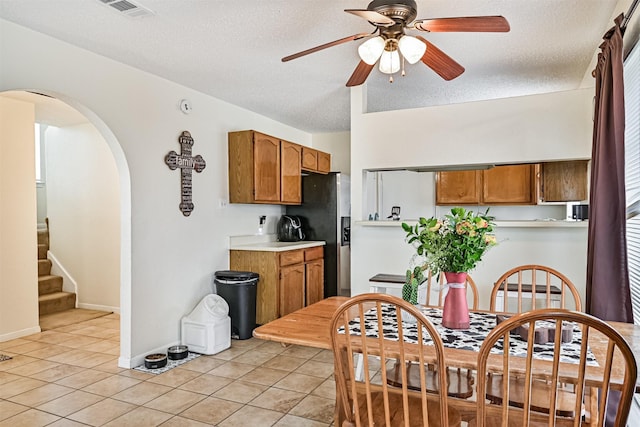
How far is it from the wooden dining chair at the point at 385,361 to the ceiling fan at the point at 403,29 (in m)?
1.25

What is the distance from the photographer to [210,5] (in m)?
2.41

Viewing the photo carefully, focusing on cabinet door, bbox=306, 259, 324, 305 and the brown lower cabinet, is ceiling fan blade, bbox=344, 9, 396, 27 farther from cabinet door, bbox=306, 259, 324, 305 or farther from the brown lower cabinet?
cabinet door, bbox=306, 259, 324, 305

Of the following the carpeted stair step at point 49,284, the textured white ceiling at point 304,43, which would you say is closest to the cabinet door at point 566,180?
the textured white ceiling at point 304,43

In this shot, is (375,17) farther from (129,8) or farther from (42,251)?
(42,251)

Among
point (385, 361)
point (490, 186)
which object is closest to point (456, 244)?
point (385, 361)

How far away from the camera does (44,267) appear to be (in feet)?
18.3

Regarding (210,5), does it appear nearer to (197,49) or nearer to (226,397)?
(197,49)

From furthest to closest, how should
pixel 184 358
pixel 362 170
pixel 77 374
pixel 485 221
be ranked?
pixel 362 170, pixel 184 358, pixel 77 374, pixel 485 221

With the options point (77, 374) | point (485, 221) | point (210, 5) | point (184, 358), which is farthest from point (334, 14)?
point (77, 374)

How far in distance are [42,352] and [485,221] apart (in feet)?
13.1

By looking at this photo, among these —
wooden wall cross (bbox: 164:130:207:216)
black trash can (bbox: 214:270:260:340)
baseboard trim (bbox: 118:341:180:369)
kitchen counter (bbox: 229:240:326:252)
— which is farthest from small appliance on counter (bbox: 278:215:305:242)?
baseboard trim (bbox: 118:341:180:369)

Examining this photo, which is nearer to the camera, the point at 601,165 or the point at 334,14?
A: the point at 601,165

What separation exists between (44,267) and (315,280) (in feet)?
12.0

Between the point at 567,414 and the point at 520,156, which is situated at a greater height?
the point at 520,156
